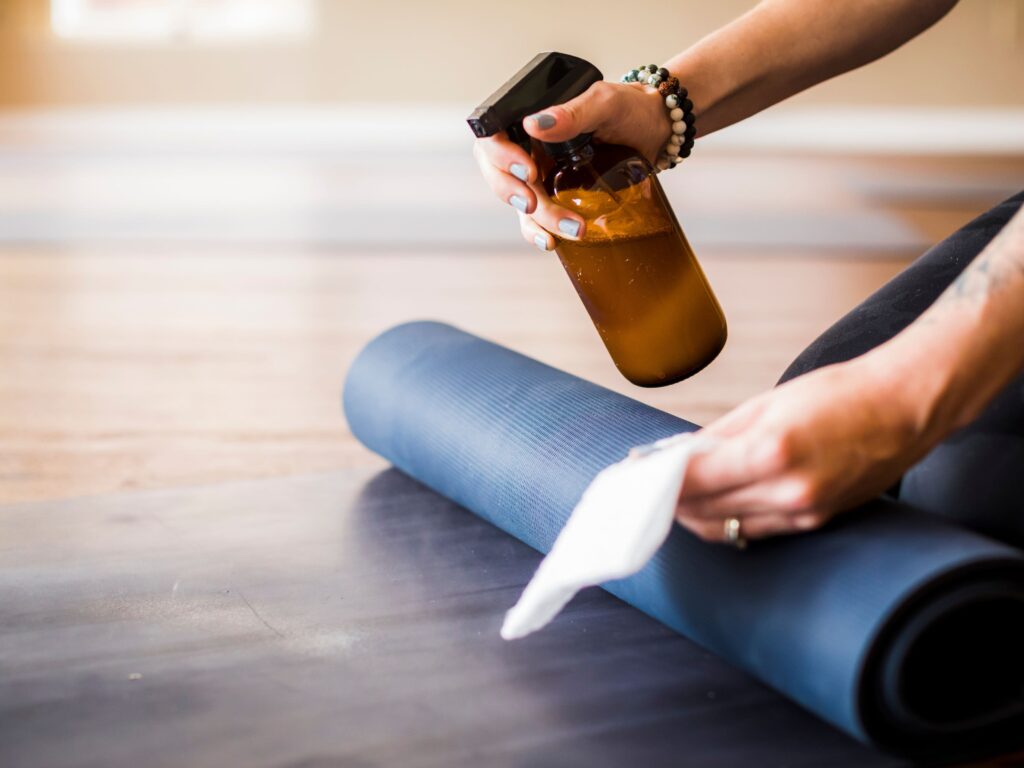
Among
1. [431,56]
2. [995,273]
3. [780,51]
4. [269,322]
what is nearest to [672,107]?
Result: [780,51]

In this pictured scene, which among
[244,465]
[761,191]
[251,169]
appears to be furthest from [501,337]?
[251,169]

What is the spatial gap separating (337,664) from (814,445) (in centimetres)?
41

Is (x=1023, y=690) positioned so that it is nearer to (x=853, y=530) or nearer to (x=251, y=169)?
(x=853, y=530)

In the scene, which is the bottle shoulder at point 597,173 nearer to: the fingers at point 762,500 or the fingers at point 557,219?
the fingers at point 557,219

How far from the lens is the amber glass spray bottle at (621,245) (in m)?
0.98

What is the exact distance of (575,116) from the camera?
37.5 inches

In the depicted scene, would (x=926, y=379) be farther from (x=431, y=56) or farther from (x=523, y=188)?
(x=431, y=56)

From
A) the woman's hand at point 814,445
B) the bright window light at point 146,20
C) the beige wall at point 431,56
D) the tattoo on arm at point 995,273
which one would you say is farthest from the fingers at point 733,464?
the bright window light at point 146,20

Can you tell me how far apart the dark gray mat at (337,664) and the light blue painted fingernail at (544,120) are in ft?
1.31

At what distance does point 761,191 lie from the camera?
5887mm

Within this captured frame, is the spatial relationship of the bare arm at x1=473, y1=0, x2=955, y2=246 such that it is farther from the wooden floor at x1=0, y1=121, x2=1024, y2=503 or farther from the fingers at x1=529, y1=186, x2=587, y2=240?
the wooden floor at x1=0, y1=121, x2=1024, y2=503

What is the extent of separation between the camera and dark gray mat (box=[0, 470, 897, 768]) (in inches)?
31.8

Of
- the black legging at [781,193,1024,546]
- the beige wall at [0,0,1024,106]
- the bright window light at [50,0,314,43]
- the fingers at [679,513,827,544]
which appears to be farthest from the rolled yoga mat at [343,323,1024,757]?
the bright window light at [50,0,314,43]

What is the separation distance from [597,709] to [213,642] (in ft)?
1.06
